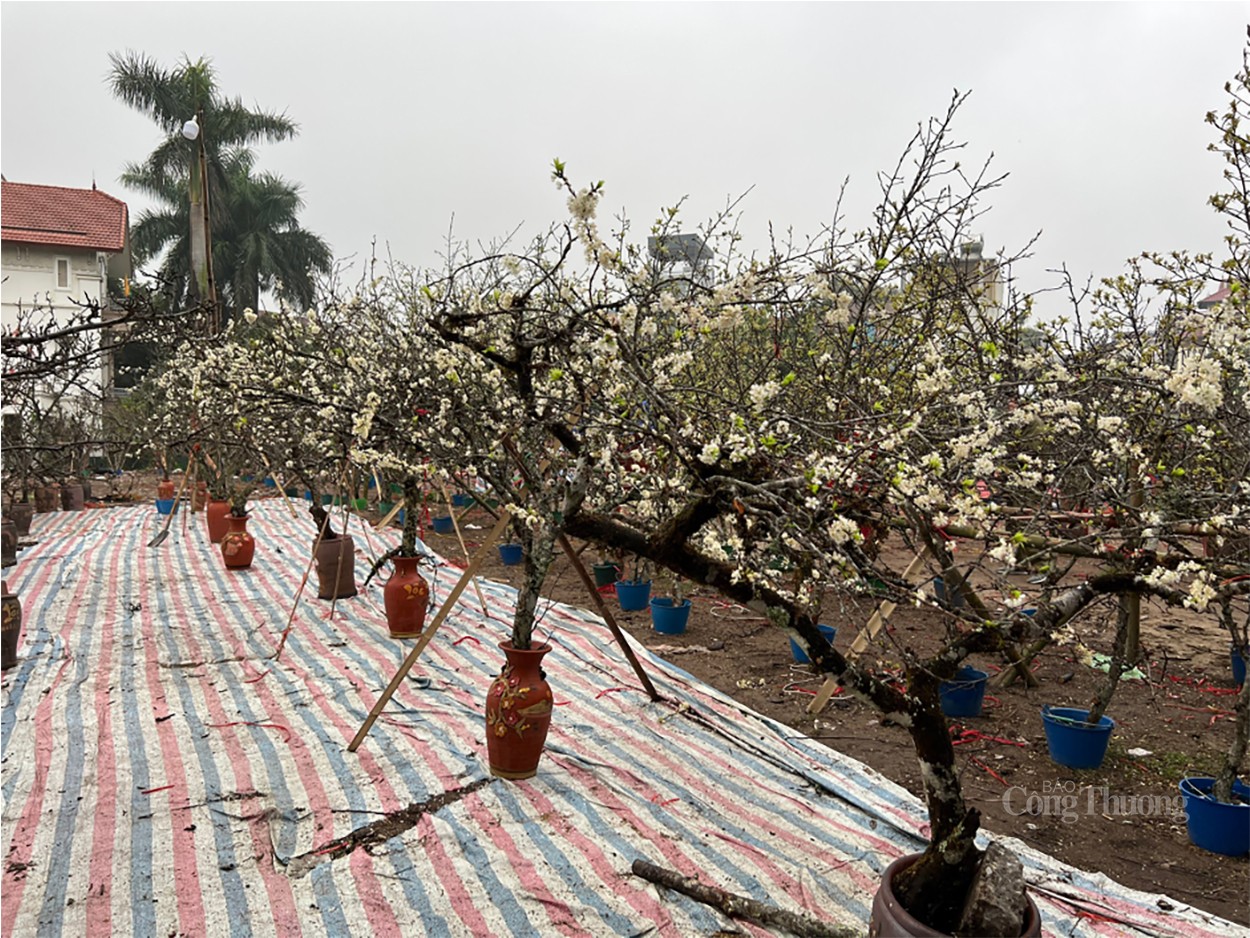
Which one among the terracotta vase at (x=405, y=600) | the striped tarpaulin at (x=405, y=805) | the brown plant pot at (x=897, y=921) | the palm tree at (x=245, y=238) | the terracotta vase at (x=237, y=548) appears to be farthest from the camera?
the palm tree at (x=245, y=238)

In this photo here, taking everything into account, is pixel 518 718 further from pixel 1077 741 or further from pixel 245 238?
pixel 245 238

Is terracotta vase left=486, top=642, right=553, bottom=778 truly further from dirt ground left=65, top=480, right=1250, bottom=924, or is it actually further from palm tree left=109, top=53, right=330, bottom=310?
palm tree left=109, top=53, right=330, bottom=310

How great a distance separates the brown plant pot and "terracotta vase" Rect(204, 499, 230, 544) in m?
9.30

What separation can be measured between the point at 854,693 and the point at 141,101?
27.9 meters

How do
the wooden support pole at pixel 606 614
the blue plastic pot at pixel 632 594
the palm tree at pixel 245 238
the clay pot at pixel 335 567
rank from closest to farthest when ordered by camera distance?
the wooden support pole at pixel 606 614 → the clay pot at pixel 335 567 → the blue plastic pot at pixel 632 594 → the palm tree at pixel 245 238

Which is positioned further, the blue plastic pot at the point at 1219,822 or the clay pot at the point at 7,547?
the clay pot at the point at 7,547

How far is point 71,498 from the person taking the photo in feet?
44.1

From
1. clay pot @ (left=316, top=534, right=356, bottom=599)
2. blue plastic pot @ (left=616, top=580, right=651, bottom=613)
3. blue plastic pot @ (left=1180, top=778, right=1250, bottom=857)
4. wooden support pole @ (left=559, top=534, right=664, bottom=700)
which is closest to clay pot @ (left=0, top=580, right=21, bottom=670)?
clay pot @ (left=316, top=534, right=356, bottom=599)

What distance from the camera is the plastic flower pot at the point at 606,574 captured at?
8.62 m

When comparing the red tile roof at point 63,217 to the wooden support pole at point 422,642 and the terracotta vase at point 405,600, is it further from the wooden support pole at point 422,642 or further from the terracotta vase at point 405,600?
the wooden support pole at point 422,642

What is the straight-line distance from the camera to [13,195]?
24.8 metres

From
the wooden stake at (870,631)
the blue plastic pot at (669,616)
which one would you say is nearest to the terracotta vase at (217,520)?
the blue plastic pot at (669,616)

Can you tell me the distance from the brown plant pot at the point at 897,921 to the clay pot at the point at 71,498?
46.3 ft

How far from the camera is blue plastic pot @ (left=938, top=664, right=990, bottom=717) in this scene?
524 cm
